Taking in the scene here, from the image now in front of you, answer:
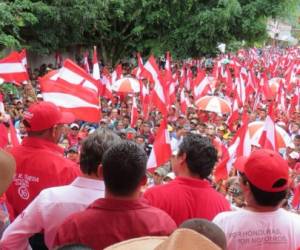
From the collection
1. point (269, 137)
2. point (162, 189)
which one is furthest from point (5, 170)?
point (269, 137)

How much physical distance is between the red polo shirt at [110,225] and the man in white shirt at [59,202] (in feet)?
1.01

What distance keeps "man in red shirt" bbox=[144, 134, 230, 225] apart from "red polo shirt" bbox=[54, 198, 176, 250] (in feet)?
1.56

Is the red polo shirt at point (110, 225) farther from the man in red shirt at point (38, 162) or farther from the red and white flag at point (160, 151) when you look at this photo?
the red and white flag at point (160, 151)

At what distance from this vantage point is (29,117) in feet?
10.9

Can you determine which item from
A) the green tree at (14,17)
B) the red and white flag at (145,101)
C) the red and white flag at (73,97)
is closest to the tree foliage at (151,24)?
the green tree at (14,17)

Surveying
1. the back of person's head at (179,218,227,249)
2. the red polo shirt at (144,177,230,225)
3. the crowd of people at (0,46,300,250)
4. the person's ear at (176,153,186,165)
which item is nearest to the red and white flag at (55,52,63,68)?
the crowd of people at (0,46,300,250)

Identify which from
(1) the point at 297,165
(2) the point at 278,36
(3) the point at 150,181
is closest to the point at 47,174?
(3) the point at 150,181

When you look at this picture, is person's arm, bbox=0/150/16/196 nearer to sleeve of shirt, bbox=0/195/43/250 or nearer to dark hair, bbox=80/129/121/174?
sleeve of shirt, bbox=0/195/43/250

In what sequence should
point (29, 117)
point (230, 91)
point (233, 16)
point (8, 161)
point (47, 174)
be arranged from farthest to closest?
point (233, 16), point (230, 91), point (29, 117), point (47, 174), point (8, 161)

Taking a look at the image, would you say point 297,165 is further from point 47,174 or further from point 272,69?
point 272,69

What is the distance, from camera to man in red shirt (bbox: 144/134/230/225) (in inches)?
113

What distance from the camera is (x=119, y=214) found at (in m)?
2.34

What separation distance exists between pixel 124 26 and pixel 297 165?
1537cm

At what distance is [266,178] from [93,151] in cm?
88
